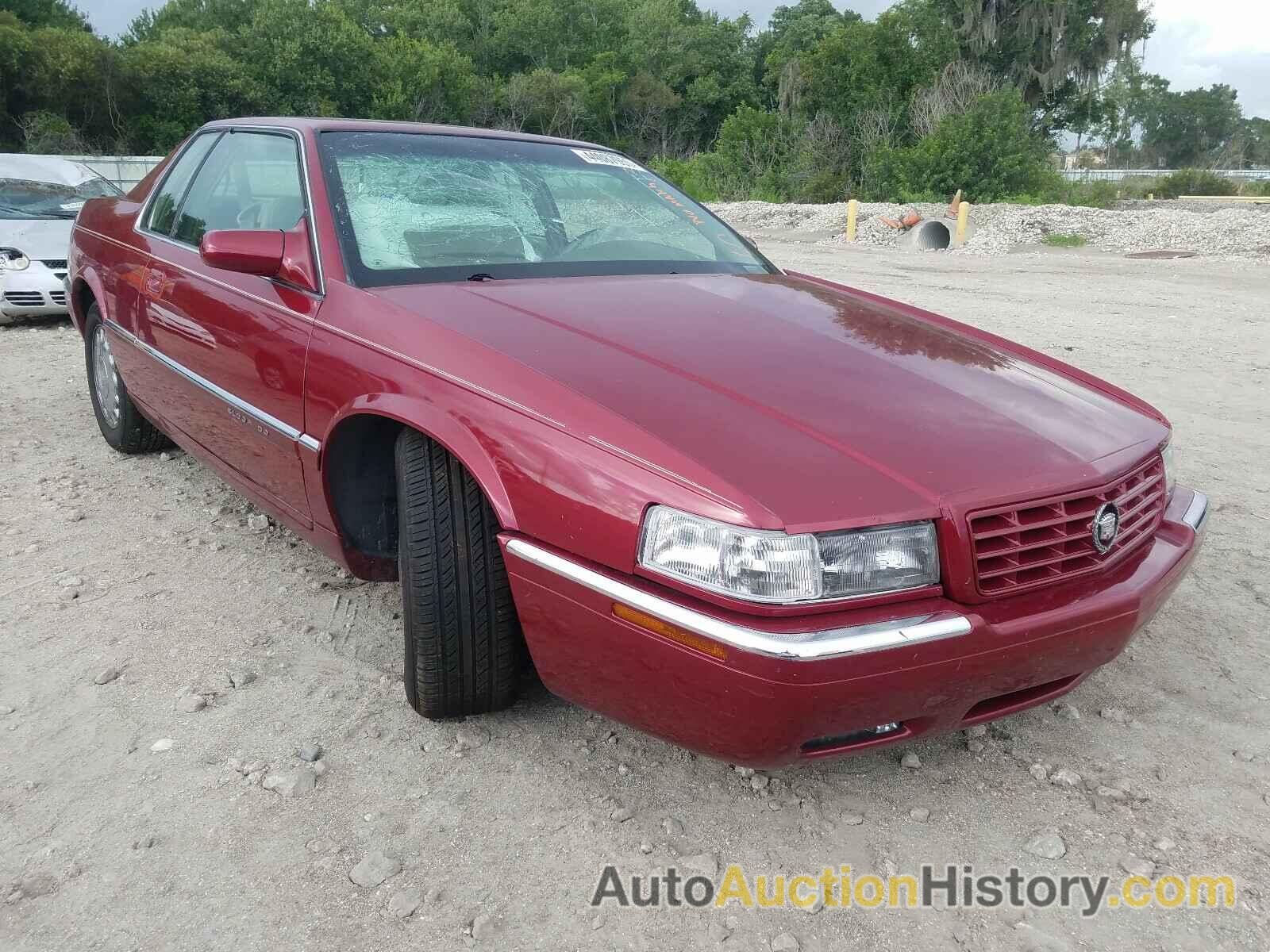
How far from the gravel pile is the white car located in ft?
43.9

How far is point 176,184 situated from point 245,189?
711 mm

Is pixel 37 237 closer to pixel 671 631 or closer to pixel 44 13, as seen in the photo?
pixel 671 631

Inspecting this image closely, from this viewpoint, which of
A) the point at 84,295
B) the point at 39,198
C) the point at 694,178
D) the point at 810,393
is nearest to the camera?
the point at 810,393

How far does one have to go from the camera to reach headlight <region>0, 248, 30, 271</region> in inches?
298

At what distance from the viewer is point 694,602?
173 centimetres

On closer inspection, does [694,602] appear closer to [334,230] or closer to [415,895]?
[415,895]

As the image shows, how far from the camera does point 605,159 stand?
344 centimetres

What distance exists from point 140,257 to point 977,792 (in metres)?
3.40

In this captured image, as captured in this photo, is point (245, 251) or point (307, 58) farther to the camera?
point (307, 58)

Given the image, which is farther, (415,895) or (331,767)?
(331,767)

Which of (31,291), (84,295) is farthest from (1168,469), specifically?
(31,291)

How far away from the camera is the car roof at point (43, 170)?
28.4 ft

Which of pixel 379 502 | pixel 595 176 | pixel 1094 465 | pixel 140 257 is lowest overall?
pixel 379 502

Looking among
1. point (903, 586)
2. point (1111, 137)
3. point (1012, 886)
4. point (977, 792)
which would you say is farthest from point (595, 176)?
point (1111, 137)
